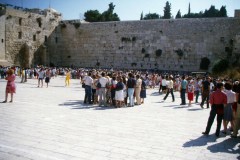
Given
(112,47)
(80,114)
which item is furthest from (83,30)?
(80,114)

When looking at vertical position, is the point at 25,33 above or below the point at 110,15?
below

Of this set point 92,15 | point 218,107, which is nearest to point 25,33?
point 92,15

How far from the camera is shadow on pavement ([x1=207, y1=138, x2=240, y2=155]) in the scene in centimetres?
541

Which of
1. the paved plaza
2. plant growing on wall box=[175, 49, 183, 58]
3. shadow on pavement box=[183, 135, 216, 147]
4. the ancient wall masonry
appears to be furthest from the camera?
plant growing on wall box=[175, 49, 183, 58]

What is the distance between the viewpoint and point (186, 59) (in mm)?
27797

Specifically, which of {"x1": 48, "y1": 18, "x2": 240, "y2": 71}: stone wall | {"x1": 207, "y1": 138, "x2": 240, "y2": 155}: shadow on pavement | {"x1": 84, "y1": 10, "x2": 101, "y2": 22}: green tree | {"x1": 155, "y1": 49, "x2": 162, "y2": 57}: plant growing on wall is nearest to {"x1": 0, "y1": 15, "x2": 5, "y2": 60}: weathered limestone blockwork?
{"x1": 48, "y1": 18, "x2": 240, "y2": 71}: stone wall

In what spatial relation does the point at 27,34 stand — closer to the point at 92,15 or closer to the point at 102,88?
the point at 92,15

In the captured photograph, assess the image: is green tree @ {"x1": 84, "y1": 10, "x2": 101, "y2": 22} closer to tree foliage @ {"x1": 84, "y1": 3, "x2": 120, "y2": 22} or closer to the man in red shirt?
tree foliage @ {"x1": 84, "y1": 3, "x2": 120, "y2": 22}

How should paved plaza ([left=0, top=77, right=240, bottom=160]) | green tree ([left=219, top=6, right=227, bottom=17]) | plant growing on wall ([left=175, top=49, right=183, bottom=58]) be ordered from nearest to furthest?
paved plaza ([left=0, top=77, right=240, bottom=160]) < plant growing on wall ([left=175, top=49, right=183, bottom=58]) < green tree ([left=219, top=6, right=227, bottom=17])

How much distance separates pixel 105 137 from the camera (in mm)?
5973

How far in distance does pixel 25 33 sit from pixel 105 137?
2886cm

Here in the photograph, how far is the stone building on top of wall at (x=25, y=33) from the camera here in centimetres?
2922

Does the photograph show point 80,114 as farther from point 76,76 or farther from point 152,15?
point 152,15

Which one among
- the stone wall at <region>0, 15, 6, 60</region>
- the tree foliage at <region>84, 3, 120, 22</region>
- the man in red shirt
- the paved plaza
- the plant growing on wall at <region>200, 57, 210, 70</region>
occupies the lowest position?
the paved plaza
